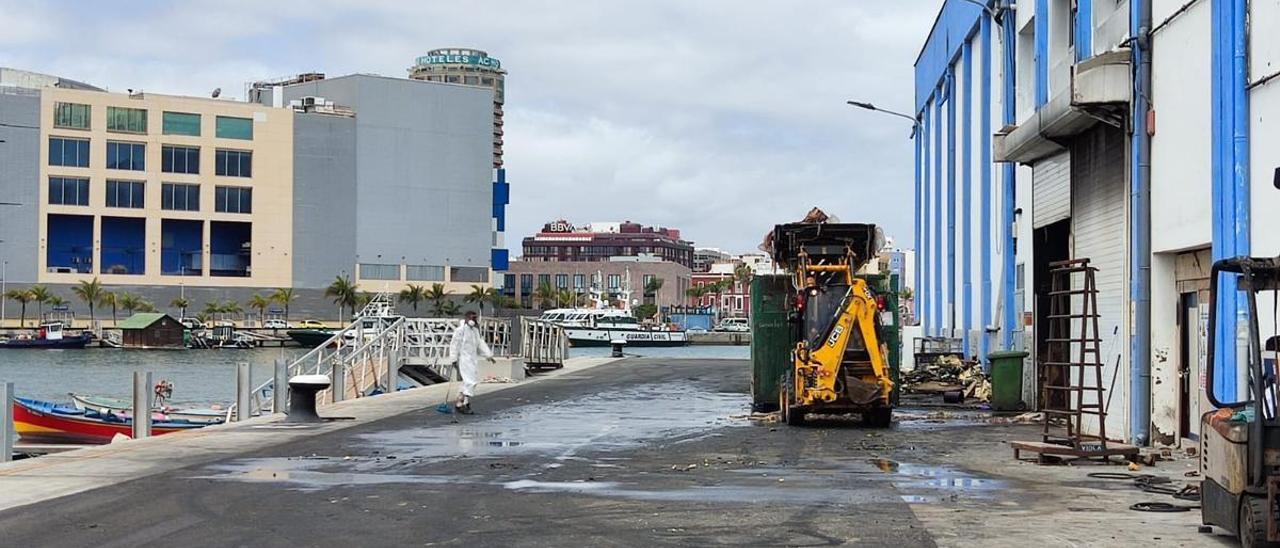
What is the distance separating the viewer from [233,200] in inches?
5207

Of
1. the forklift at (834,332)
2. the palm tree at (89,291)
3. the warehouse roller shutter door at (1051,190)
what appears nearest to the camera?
the forklift at (834,332)

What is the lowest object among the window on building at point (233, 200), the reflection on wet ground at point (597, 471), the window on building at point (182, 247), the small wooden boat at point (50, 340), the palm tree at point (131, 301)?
the small wooden boat at point (50, 340)

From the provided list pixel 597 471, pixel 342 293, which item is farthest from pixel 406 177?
pixel 597 471

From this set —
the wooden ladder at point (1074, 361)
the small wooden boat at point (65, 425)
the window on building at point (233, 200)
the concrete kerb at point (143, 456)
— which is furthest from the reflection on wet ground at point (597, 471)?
the window on building at point (233, 200)

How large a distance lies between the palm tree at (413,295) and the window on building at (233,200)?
16500mm

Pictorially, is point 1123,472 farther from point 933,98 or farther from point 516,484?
point 933,98

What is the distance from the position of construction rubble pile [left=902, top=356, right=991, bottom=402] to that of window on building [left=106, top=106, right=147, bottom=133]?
10213 centimetres

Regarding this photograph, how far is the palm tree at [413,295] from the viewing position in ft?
447

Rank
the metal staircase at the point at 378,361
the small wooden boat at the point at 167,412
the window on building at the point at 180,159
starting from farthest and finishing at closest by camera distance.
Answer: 1. the window on building at the point at 180,159
2. the metal staircase at the point at 378,361
3. the small wooden boat at the point at 167,412

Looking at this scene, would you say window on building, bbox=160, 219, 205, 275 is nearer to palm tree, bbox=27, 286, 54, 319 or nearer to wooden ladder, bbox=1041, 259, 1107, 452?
palm tree, bbox=27, 286, 54, 319

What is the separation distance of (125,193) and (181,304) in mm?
11177

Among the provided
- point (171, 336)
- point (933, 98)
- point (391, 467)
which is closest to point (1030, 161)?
point (391, 467)

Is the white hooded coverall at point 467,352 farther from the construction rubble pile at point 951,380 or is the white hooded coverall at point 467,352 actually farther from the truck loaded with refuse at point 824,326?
the construction rubble pile at point 951,380

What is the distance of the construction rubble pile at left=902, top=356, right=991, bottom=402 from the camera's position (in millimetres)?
31781
